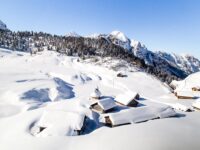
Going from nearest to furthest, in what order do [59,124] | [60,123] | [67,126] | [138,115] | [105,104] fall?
[67,126], [59,124], [60,123], [138,115], [105,104]

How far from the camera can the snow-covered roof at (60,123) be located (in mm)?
30247

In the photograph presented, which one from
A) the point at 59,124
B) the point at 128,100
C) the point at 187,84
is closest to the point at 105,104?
the point at 128,100

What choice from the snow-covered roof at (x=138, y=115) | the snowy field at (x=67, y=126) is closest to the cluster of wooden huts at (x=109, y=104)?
the snow-covered roof at (x=138, y=115)

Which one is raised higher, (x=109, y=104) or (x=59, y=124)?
(x=109, y=104)

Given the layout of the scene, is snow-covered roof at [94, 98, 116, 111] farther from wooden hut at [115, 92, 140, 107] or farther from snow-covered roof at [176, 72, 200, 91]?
snow-covered roof at [176, 72, 200, 91]

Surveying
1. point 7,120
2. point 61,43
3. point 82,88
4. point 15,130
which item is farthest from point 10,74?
point 61,43

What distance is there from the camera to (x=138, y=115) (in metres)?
36.4

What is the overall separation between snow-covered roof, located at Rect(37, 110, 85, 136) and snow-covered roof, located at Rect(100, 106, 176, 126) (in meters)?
5.58

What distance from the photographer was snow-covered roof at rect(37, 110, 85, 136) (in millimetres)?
30247

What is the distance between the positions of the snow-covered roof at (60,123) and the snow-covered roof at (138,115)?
5577 mm

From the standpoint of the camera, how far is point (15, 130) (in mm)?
31453

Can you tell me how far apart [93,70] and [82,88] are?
37.0m

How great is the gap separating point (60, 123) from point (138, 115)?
13.4 m

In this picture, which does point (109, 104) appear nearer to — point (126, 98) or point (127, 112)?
point (126, 98)
